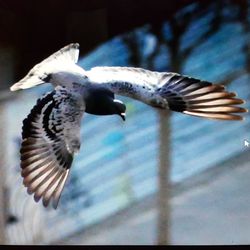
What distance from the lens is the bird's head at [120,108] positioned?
11.6 ft

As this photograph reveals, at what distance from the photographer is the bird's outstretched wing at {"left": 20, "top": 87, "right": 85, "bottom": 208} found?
356 cm

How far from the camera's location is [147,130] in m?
3.55

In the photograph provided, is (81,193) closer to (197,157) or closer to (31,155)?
(31,155)

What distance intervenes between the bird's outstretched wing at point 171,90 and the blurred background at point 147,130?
38 mm

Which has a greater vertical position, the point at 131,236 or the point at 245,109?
the point at 245,109

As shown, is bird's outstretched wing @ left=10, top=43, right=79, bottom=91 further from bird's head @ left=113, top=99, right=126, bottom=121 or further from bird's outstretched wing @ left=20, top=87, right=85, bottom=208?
bird's head @ left=113, top=99, right=126, bottom=121

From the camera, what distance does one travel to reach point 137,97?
11.7ft

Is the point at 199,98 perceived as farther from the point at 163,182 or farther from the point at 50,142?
the point at 50,142

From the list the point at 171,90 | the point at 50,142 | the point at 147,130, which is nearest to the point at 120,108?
the point at 147,130

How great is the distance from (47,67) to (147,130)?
63cm

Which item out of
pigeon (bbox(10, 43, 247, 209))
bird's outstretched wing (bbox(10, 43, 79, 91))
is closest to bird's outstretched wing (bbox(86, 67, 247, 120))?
pigeon (bbox(10, 43, 247, 209))

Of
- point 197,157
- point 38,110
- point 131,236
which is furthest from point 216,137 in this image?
point 38,110

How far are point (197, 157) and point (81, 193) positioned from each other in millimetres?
648

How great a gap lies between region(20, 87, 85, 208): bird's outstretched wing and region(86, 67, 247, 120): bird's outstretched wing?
0.68 feet
